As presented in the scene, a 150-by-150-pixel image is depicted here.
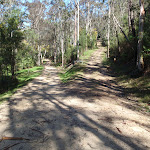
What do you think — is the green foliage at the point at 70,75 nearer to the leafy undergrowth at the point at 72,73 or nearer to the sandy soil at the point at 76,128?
the leafy undergrowth at the point at 72,73

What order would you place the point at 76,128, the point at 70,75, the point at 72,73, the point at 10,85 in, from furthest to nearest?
1. the point at 10,85
2. the point at 72,73
3. the point at 70,75
4. the point at 76,128

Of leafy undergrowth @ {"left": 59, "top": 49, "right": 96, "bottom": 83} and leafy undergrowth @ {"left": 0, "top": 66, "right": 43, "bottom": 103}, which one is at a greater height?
leafy undergrowth @ {"left": 59, "top": 49, "right": 96, "bottom": 83}

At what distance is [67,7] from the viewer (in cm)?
2794

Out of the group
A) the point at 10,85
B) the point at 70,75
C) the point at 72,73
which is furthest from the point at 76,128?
the point at 10,85

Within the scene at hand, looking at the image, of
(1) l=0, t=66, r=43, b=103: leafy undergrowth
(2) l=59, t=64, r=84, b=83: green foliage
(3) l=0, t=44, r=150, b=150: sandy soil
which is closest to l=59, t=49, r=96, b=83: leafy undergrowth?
(2) l=59, t=64, r=84, b=83: green foliage

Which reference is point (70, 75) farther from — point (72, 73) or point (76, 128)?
point (76, 128)

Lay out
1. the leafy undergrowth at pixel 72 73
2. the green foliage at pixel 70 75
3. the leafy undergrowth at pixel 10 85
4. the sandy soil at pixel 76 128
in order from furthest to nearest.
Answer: the leafy undergrowth at pixel 72 73 → the green foliage at pixel 70 75 → the leafy undergrowth at pixel 10 85 → the sandy soil at pixel 76 128

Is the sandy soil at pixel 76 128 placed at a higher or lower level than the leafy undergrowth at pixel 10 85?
higher

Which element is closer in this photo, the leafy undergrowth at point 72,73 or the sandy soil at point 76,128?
the sandy soil at point 76,128

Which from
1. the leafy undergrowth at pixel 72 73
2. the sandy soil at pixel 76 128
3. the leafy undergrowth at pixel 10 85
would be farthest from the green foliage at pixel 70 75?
the sandy soil at pixel 76 128

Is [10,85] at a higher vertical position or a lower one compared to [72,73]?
lower

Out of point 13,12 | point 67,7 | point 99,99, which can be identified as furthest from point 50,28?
point 99,99

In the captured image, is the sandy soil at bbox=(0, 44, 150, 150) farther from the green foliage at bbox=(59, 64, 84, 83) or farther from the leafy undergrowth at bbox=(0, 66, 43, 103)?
the green foliage at bbox=(59, 64, 84, 83)

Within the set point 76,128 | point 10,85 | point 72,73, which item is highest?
point 72,73
